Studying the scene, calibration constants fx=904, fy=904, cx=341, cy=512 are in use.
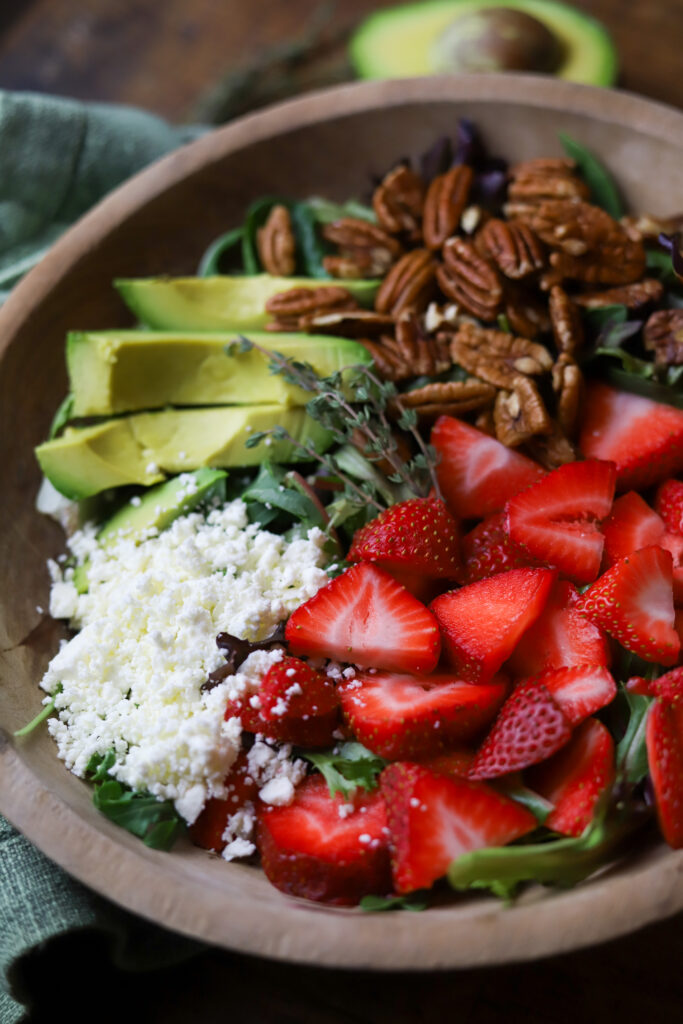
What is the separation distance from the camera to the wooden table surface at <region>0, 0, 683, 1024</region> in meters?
1.38

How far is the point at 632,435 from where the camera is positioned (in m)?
1.53

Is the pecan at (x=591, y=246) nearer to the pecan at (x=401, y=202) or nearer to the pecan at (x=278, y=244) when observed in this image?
the pecan at (x=401, y=202)

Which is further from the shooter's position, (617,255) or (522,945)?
(617,255)

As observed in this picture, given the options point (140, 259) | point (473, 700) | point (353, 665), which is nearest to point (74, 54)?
point (140, 259)

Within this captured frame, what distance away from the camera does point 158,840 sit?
124cm

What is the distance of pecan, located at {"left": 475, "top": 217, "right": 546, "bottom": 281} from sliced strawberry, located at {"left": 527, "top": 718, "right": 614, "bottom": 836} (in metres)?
0.82

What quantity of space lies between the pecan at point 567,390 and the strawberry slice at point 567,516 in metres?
0.14

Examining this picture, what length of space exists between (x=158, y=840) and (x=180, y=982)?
0.38 meters

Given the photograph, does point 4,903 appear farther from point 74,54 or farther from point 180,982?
point 74,54

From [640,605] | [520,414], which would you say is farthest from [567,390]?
[640,605]

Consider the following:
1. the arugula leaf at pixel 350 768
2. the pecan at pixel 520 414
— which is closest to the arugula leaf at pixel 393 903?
the arugula leaf at pixel 350 768

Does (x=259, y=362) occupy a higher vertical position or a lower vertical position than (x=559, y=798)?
higher

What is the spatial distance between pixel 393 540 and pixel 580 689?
339mm

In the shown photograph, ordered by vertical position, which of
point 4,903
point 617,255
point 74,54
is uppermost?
point 74,54
